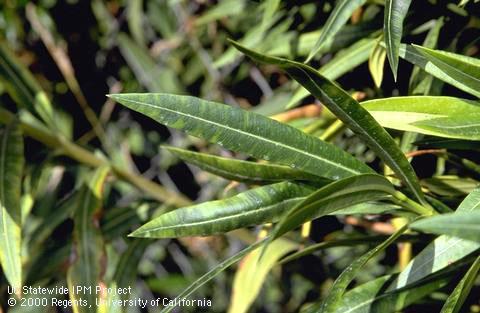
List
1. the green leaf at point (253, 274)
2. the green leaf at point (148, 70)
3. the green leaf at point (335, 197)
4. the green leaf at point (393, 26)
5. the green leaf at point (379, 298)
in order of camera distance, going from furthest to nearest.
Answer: the green leaf at point (148, 70) → the green leaf at point (253, 274) → the green leaf at point (379, 298) → the green leaf at point (393, 26) → the green leaf at point (335, 197)

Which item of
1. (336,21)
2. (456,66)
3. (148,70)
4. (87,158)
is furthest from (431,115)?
(148,70)

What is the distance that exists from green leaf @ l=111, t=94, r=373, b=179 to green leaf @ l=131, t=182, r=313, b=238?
40 mm

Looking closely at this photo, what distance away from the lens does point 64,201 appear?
1.67m

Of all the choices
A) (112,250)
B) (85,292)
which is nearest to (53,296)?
(112,250)

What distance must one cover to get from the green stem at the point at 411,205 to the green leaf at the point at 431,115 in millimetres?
84

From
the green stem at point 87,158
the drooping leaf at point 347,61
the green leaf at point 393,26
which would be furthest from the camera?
the green stem at point 87,158

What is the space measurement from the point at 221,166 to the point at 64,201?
0.79m

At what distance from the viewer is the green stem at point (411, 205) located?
918 mm

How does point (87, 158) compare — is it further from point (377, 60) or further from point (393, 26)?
point (393, 26)

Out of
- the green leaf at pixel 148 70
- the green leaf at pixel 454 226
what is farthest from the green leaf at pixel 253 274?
the green leaf at pixel 148 70

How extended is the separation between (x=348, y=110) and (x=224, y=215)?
0.18 meters

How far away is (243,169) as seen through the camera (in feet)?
3.15

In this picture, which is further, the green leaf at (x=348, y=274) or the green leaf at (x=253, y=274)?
the green leaf at (x=253, y=274)

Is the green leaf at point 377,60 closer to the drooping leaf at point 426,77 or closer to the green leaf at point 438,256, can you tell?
the drooping leaf at point 426,77
